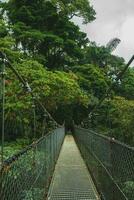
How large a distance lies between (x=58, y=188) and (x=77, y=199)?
912 millimetres

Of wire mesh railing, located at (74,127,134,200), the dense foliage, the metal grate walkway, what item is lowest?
the metal grate walkway

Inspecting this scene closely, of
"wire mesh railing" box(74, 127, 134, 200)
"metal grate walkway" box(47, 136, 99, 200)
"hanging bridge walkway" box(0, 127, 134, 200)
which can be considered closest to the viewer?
"hanging bridge walkway" box(0, 127, 134, 200)

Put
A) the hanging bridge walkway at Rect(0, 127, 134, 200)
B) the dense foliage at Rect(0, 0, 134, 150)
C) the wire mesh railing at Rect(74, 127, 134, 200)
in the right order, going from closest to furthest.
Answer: the hanging bridge walkway at Rect(0, 127, 134, 200) < the wire mesh railing at Rect(74, 127, 134, 200) < the dense foliage at Rect(0, 0, 134, 150)

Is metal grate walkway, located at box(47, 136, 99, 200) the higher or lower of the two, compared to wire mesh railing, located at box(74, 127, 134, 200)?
lower

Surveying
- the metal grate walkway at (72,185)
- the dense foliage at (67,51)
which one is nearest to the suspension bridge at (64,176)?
the metal grate walkway at (72,185)

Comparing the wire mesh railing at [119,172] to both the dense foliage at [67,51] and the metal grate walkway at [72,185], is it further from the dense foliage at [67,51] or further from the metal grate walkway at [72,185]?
the dense foliage at [67,51]

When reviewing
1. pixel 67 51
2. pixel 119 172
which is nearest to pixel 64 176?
pixel 119 172

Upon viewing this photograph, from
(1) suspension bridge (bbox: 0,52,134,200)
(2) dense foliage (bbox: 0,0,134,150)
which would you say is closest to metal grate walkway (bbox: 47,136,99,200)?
(1) suspension bridge (bbox: 0,52,134,200)

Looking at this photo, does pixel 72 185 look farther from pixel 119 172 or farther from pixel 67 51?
pixel 67 51

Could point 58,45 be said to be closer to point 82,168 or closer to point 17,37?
point 17,37

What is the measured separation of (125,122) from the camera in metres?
17.0

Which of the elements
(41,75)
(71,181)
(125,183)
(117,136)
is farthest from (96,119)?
(125,183)

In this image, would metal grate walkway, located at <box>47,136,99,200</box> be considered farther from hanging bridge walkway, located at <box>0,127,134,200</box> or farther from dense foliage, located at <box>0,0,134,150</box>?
dense foliage, located at <box>0,0,134,150</box>

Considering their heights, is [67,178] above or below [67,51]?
below
